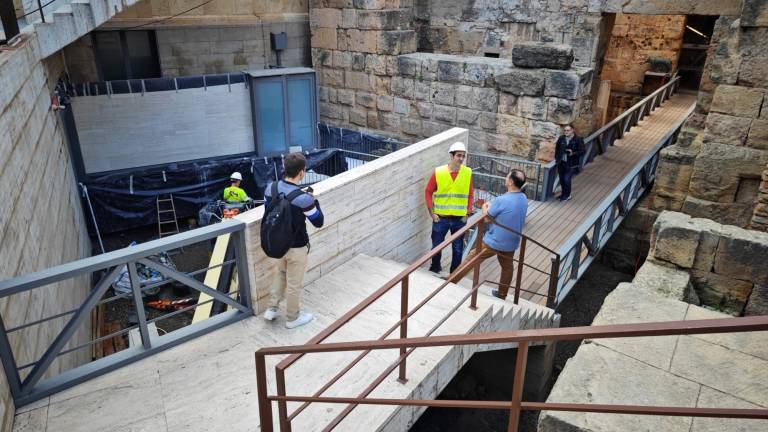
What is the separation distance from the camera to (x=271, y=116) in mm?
11891

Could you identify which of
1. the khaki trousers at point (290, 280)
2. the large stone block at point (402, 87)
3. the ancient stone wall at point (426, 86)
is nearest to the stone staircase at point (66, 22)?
the khaki trousers at point (290, 280)

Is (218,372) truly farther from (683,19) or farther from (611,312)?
(683,19)

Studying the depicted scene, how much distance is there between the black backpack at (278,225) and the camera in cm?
411

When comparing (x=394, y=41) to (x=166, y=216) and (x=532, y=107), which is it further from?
(x=166, y=216)

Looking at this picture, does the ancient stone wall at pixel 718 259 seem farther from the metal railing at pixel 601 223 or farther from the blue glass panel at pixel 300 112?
the blue glass panel at pixel 300 112

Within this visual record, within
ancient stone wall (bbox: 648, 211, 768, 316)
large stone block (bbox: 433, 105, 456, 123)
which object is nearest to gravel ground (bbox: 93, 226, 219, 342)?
large stone block (bbox: 433, 105, 456, 123)

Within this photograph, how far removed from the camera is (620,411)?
7.01 feet

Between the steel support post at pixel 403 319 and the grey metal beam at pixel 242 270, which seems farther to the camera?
the grey metal beam at pixel 242 270

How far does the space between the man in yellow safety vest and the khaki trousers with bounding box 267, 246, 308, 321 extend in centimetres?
231

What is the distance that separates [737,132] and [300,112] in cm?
838

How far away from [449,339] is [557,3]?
10.0m

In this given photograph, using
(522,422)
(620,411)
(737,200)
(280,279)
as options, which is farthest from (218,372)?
(737,200)

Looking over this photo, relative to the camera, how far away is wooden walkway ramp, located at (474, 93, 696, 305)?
778 centimetres

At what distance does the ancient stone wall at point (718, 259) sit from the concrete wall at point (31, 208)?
18.7 ft
